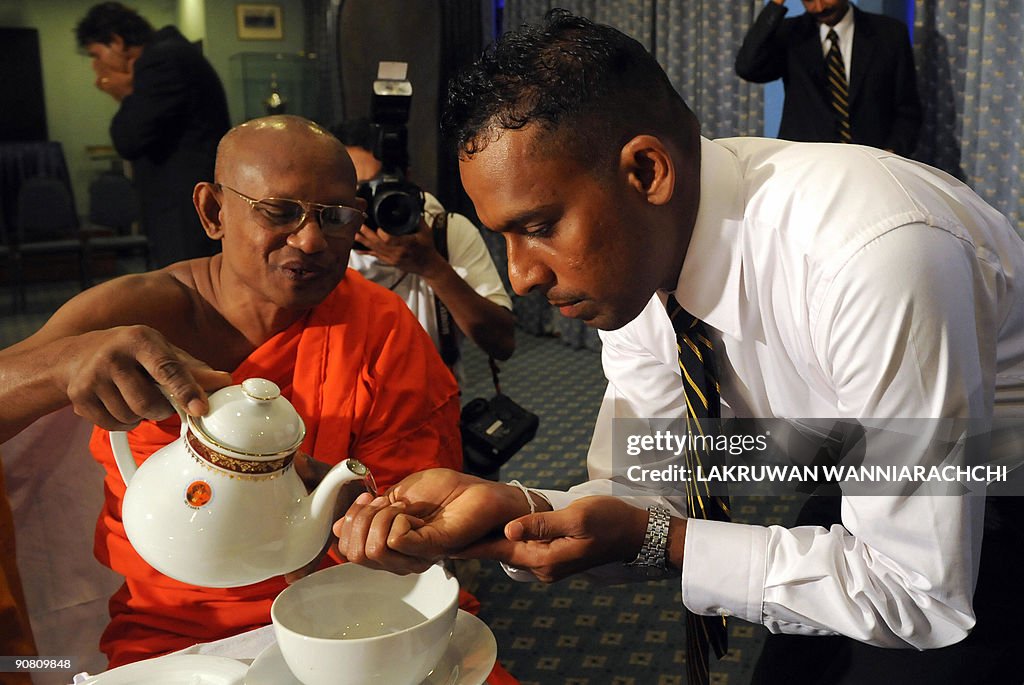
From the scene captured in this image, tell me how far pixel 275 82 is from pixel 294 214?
Result: 422 cm

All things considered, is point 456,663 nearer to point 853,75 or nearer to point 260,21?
point 853,75

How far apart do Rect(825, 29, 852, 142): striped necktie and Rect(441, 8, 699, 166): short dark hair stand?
8.75 feet

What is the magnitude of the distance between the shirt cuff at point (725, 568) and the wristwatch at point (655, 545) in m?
0.03

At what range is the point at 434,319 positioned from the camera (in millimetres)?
2303

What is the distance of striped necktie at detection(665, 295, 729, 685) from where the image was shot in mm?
1147

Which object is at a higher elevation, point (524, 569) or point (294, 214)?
point (294, 214)

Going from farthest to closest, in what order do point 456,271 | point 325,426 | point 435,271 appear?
1. point 456,271
2. point 435,271
3. point 325,426

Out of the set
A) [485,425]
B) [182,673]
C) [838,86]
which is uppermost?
[838,86]

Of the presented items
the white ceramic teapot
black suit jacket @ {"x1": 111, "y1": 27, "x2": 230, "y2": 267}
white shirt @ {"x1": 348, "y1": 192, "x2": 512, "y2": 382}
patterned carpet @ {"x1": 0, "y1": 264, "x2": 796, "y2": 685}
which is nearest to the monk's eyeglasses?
the white ceramic teapot

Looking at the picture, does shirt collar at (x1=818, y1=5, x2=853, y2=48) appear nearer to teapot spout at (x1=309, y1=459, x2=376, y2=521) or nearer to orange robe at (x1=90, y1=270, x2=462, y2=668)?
orange robe at (x1=90, y1=270, x2=462, y2=668)

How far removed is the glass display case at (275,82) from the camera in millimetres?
5219

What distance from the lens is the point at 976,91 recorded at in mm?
3266

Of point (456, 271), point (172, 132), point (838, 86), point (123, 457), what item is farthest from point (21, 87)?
point (123, 457)

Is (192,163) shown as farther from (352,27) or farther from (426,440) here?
(426,440)
